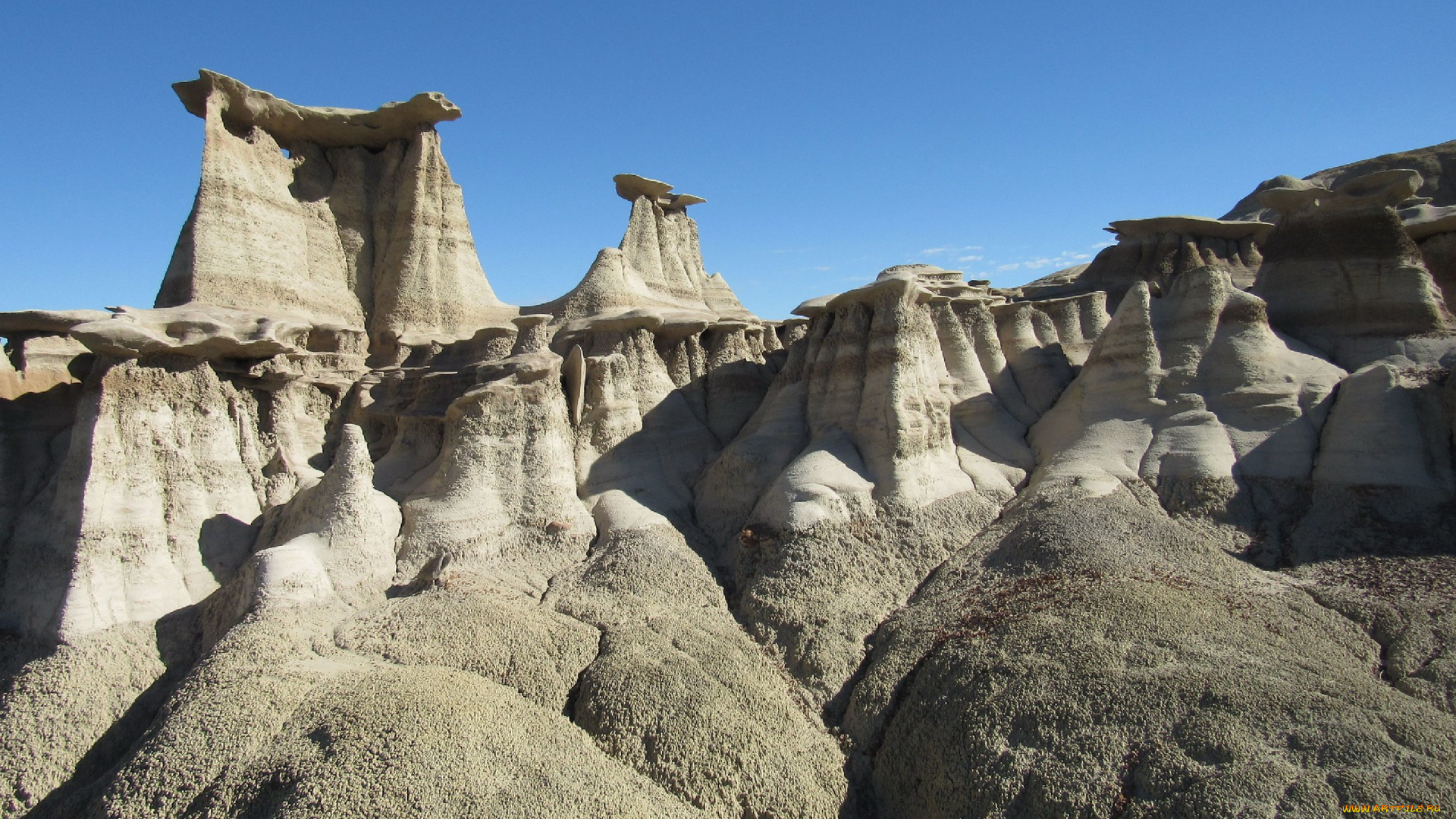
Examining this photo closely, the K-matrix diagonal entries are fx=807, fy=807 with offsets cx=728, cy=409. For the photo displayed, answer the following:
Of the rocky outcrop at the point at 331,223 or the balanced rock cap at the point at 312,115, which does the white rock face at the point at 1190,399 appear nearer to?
the rocky outcrop at the point at 331,223

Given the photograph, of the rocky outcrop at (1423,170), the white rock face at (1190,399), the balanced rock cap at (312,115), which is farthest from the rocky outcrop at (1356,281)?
the balanced rock cap at (312,115)

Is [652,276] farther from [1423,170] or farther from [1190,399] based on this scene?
[1423,170]

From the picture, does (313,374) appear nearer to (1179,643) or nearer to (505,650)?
(505,650)

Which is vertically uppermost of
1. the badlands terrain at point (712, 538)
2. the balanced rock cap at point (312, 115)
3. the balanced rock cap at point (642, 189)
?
the balanced rock cap at point (312, 115)

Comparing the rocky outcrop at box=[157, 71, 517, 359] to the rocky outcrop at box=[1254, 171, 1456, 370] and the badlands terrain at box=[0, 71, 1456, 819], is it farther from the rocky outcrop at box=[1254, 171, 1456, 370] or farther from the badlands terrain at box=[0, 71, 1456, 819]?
the rocky outcrop at box=[1254, 171, 1456, 370]

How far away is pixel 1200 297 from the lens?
52.0 ft

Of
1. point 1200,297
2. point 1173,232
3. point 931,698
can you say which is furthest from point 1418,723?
point 1173,232

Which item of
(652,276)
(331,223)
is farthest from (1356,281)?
(331,223)

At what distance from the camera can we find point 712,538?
1492 cm

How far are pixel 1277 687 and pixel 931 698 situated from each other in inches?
142

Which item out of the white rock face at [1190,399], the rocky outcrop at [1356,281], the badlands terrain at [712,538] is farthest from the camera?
the rocky outcrop at [1356,281]

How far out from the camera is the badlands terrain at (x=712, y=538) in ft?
27.8

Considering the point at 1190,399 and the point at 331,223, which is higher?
the point at 331,223

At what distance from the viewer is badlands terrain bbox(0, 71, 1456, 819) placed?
8.48 metres
